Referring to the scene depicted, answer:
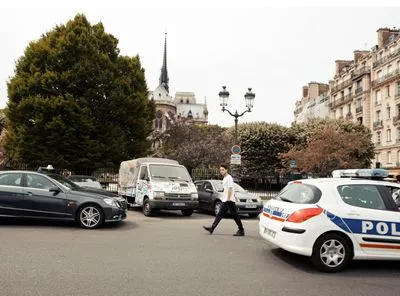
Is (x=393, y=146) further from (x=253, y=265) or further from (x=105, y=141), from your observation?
(x=253, y=265)

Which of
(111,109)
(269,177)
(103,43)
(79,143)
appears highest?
(103,43)

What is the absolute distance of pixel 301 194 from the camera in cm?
680

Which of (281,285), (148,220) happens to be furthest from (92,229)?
(281,285)

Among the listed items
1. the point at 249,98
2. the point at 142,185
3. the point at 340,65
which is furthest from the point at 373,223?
the point at 340,65

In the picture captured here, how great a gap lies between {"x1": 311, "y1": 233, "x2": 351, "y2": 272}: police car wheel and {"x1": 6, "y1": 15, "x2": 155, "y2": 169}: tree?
766 inches

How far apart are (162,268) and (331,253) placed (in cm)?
276

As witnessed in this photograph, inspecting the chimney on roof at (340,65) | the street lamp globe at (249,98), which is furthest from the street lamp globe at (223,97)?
the chimney on roof at (340,65)

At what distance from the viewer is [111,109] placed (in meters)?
24.9

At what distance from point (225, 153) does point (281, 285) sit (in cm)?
2563

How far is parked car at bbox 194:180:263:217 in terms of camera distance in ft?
48.1

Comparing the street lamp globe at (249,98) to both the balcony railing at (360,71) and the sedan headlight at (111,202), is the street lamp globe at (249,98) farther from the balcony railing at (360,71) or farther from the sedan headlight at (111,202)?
the balcony railing at (360,71)

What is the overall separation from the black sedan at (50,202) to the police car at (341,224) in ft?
17.4

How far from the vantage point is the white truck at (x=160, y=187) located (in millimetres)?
13320

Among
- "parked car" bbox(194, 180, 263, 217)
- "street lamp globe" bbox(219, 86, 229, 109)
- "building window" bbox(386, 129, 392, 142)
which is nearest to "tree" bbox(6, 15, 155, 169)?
"street lamp globe" bbox(219, 86, 229, 109)
